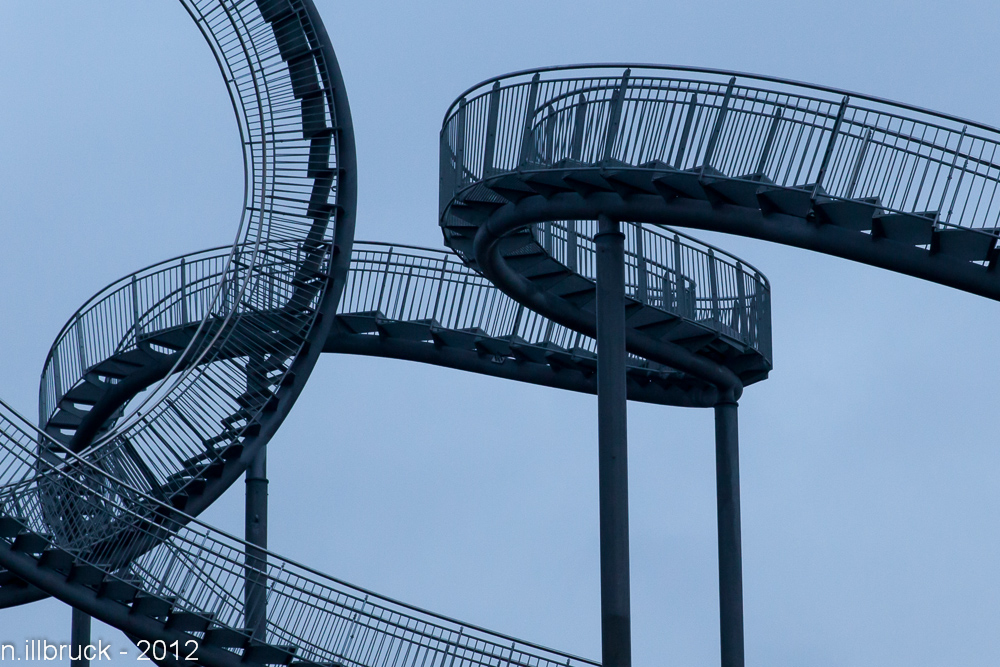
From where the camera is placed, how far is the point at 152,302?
22828 mm

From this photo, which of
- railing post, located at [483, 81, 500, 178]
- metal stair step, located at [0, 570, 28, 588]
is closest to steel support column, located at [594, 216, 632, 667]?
railing post, located at [483, 81, 500, 178]

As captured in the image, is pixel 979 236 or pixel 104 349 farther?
pixel 104 349

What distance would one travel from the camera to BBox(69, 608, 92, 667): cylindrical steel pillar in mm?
22766

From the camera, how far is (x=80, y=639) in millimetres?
23094

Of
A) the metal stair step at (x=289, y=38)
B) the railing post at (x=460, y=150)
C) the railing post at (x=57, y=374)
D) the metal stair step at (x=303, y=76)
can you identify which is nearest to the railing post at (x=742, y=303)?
the railing post at (x=460, y=150)

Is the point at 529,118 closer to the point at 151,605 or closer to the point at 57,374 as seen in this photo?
the point at 151,605

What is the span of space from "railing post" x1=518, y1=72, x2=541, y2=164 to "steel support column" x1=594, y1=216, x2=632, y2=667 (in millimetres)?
1100

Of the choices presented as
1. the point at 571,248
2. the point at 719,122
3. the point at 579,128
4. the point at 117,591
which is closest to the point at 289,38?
the point at 571,248

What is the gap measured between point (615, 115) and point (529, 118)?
1.12 meters

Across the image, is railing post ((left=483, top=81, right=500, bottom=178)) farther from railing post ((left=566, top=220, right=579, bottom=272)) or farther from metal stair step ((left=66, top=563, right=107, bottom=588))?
metal stair step ((left=66, top=563, right=107, bottom=588))

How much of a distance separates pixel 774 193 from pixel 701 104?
1.21 meters

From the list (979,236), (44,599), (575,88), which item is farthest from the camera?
(44,599)

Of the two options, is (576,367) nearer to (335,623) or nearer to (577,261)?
(577,261)

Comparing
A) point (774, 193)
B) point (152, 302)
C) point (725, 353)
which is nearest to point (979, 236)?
point (774, 193)
